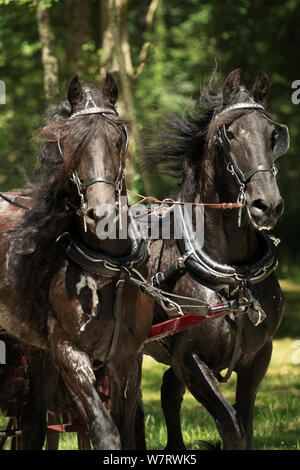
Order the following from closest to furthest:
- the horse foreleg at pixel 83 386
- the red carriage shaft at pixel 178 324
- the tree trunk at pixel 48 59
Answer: the horse foreleg at pixel 83 386
the red carriage shaft at pixel 178 324
the tree trunk at pixel 48 59

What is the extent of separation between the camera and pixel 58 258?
4.24m

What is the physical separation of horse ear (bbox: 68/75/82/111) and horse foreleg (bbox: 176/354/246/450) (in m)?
1.59

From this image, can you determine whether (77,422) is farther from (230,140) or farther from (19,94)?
(19,94)

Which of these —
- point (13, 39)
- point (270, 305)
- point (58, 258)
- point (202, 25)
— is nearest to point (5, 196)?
point (58, 258)

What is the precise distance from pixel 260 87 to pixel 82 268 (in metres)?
1.57

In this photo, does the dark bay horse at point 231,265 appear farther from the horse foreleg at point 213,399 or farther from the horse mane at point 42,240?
the horse mane at point 42,240

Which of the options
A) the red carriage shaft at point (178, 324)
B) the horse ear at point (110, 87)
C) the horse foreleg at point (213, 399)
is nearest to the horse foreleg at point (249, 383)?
the horse foreleg at point (213, 399)

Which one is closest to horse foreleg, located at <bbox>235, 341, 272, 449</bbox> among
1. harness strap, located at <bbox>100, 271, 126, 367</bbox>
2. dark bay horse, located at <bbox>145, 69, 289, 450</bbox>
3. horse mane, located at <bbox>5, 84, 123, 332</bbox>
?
dark bay horse, located at <bbox>145, 69, 289, 450</bbox>

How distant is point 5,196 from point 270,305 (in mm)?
1747

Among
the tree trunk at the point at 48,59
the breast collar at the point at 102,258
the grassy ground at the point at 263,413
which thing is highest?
the tree trunk at the point at 48,59

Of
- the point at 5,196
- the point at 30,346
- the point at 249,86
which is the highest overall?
the point at 249,86

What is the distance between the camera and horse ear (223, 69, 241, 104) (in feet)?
15.2

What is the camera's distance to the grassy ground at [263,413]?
6367 mm

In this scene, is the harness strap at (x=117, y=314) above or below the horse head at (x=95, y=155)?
below
